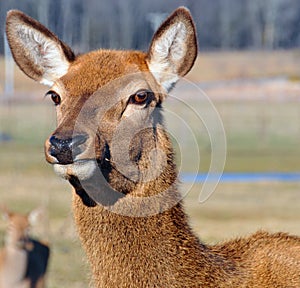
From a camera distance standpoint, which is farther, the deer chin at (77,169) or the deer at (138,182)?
the deer at (138,182)

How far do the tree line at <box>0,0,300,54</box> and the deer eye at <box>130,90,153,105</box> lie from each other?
1.11 m

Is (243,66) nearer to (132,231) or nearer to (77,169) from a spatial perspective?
(132,231)

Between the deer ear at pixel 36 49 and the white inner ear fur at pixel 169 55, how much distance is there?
556mm

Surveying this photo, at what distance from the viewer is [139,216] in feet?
20.2

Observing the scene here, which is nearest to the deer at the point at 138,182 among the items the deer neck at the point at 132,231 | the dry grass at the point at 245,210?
the deer neck at the point at 132,231

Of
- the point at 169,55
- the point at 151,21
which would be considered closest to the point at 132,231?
the point at 169,55

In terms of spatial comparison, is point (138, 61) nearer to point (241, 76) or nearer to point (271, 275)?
point (271, 275)

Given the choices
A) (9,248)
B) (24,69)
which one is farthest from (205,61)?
(24,69)

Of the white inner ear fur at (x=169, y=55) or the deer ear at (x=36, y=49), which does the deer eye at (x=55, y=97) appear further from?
the white inner ear fur at (x=169, y=55)

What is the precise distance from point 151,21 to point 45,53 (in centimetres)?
888

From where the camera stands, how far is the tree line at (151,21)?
567 inches

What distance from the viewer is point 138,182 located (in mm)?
6180

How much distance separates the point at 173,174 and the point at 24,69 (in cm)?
133

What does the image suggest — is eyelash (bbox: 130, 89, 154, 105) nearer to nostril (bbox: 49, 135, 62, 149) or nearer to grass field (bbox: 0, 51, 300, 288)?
nostril (bbox: 49, 135, 62, 149)
